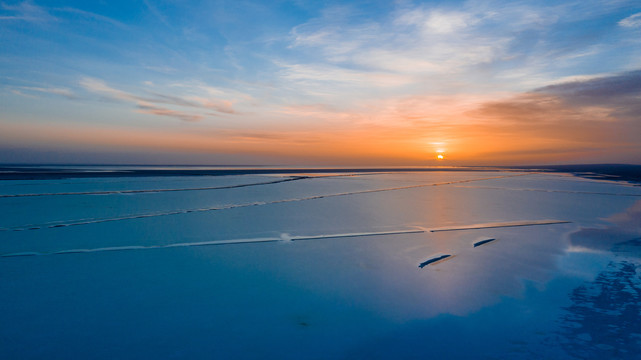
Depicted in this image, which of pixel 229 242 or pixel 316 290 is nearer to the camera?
pixel 316 290

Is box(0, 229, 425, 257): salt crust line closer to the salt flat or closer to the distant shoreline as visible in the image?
the salt flat

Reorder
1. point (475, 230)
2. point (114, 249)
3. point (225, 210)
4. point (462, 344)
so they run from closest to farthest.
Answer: point (462, 344) → point (114, 249) → point (475, 230) → point (225, 210)

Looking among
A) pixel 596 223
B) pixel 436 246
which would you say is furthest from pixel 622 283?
pixel 596 223

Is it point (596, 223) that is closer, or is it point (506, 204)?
point (596, 223)

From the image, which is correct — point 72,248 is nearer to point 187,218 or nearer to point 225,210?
point 187,218

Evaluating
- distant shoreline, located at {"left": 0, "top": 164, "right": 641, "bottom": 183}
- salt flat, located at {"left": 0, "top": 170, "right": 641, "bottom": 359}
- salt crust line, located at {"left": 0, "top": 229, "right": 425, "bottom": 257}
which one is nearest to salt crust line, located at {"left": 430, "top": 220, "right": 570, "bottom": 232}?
salt flat, located at {"left": 0, "top": 170, "right": 641, "bottom": 359}

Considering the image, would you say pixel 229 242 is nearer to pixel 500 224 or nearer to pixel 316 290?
pixel 316 290

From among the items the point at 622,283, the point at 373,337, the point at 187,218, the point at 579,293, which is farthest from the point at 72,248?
the point at 622,283

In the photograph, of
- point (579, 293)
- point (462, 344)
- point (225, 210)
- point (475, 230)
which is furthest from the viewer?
point (225, 210)

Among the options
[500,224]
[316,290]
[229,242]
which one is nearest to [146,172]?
[229,242]
